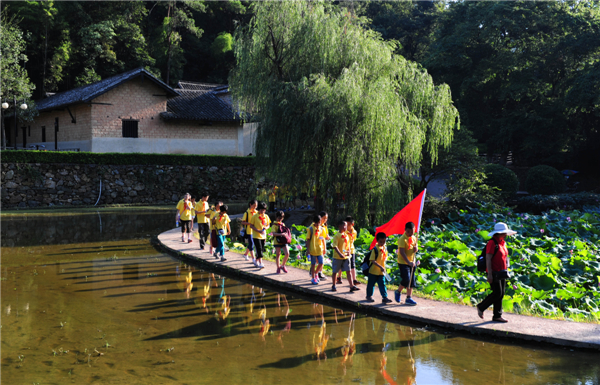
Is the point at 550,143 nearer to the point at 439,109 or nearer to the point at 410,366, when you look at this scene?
the point at 439,109

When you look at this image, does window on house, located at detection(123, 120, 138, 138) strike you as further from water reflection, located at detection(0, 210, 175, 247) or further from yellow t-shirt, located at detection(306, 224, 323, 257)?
yellow t-shirt, located at detection(306, 224, 323, 257)

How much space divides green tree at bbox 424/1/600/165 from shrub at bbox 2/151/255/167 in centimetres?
1715

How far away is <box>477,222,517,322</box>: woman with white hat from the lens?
25.4ft

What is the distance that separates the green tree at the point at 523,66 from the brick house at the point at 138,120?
16.3 meters

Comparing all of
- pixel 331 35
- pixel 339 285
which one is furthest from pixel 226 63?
pixel 339 285

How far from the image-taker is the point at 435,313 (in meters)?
8.36

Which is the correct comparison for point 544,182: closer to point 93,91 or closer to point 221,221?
point 221,221

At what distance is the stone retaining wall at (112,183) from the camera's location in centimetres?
2812

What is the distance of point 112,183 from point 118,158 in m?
1.52

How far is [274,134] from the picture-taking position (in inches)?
690

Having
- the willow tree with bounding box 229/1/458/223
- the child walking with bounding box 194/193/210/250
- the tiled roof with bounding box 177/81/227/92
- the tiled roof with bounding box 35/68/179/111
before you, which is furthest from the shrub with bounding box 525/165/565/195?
the tiled roof with bounding box 177/81/227/92

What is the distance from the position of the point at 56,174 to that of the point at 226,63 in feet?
94.1

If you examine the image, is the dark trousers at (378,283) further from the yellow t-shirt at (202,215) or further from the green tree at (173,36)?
the green tree at (173,36)

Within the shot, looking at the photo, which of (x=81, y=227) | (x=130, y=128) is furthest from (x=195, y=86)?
(x=81, y=227)
